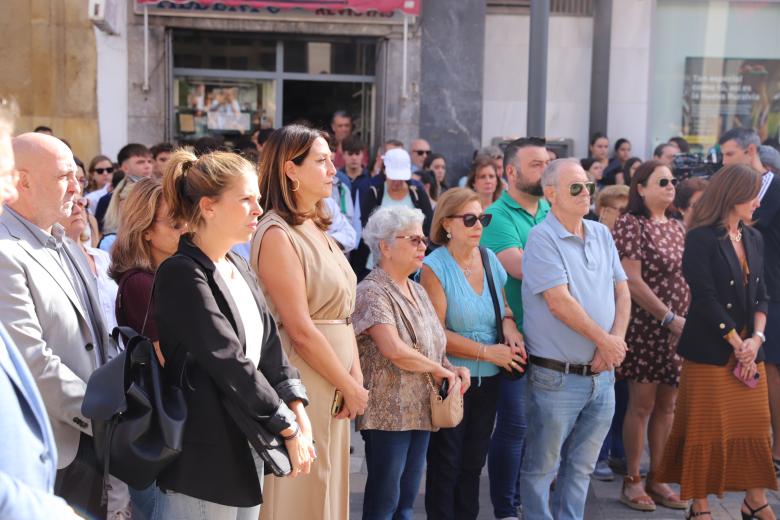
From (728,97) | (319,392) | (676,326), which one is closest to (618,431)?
(676,326)

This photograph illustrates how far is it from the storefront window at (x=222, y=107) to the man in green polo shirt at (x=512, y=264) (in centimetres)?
674

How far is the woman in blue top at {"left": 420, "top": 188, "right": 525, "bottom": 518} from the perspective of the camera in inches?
187

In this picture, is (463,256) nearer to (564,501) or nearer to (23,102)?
(564,501)

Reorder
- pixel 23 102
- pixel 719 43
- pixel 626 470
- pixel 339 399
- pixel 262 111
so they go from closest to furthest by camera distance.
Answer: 1. pixel 339 399
2. pixel 626 470
3. pixel 23 102
4. pixel 262 111
5. pixel 719 43

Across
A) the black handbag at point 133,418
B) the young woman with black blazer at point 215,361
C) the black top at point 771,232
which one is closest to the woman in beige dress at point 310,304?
the young woman with black blazer at point 215,361

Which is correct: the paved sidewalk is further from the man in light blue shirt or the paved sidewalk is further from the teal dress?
the teal dress

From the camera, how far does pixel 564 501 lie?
4848mm

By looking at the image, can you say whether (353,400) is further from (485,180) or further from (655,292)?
(485,180)

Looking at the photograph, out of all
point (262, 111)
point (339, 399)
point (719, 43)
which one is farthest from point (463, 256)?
point (719, 43)

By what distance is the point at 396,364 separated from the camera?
434 cm

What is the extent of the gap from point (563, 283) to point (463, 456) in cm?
106

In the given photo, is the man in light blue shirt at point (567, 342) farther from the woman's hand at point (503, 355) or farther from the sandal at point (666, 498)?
the sandal at point (666, 498)

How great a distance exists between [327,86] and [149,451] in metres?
9.48

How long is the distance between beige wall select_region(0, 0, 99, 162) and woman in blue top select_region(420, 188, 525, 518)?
24.7ft
